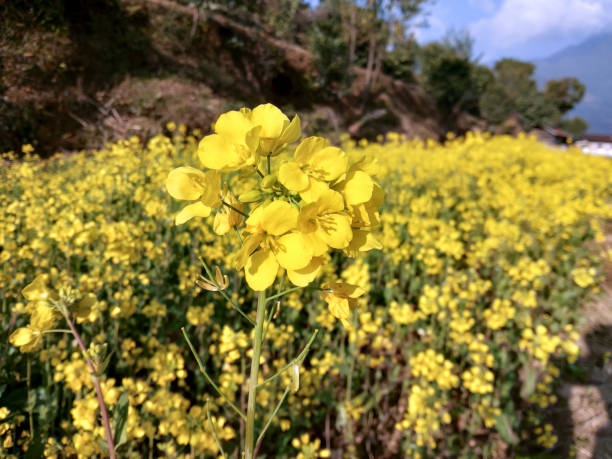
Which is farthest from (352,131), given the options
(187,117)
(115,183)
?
(115,183)

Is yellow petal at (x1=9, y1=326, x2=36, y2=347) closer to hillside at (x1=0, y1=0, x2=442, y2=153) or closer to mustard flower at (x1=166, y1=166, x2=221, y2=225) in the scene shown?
mustard flower at (x1=166, y1=166, x2=221, y2=225)

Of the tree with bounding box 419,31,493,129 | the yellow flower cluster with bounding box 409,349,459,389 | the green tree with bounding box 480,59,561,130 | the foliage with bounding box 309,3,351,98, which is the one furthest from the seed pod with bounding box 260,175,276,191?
the green tree with bounding box 480,59,561,130

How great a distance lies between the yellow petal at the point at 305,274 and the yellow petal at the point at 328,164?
20cm

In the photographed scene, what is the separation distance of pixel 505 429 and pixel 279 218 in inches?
94.1

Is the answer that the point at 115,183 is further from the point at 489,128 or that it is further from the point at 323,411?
the point at 489,128

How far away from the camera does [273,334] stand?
7.35 ft

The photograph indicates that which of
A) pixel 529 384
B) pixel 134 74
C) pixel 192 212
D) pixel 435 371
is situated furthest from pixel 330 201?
pixel 134 74

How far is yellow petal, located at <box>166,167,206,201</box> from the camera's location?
891 millimetres

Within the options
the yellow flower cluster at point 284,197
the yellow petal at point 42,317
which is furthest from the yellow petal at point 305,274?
the yellow petal at point 42,317

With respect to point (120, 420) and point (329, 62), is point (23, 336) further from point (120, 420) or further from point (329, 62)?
point (329, 62)

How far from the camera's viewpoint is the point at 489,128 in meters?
31.1

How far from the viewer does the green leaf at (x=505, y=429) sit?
219 cm

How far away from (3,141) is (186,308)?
356 inches

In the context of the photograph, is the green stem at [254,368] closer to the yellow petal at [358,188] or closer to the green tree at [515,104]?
the yellow petal at [358,188]
